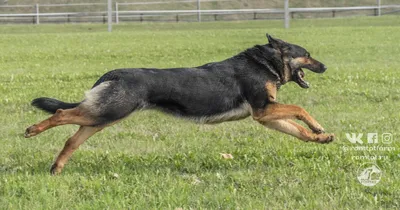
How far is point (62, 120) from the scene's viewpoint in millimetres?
5410

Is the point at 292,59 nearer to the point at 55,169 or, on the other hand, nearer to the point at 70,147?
the point at 70,147

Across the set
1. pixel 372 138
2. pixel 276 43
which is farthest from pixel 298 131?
pixel 372 138

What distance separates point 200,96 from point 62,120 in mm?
1257

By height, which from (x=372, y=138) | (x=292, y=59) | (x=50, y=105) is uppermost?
(x=292, y=59)

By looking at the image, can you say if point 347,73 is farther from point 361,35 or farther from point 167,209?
point 361,35

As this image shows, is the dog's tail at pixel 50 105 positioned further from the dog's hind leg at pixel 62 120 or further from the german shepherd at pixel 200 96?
the dog's hind leg at pixel 62 120

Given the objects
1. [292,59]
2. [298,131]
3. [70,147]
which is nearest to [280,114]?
[298,131]

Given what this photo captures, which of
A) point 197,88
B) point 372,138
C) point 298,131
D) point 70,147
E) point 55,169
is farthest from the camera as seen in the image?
point 372,138

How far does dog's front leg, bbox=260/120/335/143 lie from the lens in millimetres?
5934

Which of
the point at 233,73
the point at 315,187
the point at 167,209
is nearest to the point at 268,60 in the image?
the point at 233,73

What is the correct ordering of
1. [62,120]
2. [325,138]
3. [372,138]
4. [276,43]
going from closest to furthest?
1. [62,120]
2. [325,138]
3. [276,43]
4. [372,138]

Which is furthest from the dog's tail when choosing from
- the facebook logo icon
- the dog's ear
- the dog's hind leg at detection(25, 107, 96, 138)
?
the facebook logo icon

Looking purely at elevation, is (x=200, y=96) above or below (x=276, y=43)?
below

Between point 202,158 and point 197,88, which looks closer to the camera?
point 197,88
